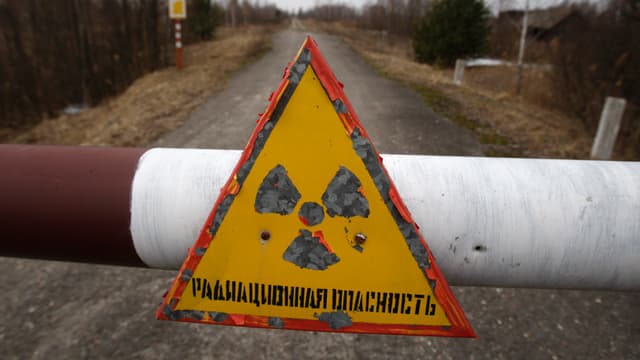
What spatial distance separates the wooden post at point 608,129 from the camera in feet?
17.3

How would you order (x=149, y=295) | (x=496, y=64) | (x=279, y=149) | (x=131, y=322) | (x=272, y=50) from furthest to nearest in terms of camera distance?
(x=496, y=64) → (x=272, y=50) → (x=149, y=295) → (x=131, y=322) → (x=279, y=149)

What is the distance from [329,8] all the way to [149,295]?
300 feet

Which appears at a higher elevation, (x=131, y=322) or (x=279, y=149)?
(x=279, y=149)

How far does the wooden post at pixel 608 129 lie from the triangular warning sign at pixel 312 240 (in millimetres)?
5812

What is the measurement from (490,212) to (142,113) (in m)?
7.37

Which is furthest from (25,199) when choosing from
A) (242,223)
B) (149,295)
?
(149,295)

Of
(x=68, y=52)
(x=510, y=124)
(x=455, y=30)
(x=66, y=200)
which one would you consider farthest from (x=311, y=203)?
(x=455, y=30)

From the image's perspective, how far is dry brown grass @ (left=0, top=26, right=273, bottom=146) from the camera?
6132 mm

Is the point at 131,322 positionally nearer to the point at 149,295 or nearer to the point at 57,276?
the point at 149,295

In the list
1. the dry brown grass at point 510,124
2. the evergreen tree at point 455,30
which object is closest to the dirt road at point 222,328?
the dry brown grass at point 510,124

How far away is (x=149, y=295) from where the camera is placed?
2.72 meters

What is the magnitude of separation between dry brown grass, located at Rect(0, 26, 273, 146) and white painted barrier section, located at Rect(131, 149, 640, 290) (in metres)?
5.21

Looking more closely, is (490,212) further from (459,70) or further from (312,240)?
(459,70)

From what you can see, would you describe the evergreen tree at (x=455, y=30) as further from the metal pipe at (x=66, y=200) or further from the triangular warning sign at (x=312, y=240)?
the metal pipe at (x=66, y=200)
